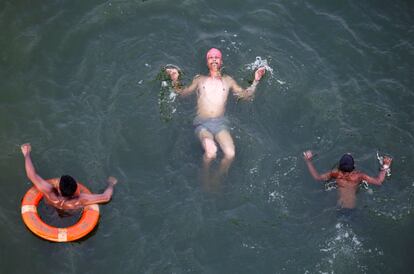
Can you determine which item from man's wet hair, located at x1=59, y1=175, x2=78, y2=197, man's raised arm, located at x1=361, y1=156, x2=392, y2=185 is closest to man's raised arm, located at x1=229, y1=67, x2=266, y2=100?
man's raised arm, located at x1=361, y1=156, x2=392, y2=185

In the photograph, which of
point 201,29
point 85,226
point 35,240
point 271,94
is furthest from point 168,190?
point 201,29

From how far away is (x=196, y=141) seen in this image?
456 inches

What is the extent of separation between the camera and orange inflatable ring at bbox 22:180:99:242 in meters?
9.70

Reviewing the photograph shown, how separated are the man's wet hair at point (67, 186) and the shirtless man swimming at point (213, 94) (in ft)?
Answer: 9.96

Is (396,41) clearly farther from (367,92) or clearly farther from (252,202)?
(252,202)

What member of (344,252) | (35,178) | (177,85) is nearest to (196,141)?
(177,85)

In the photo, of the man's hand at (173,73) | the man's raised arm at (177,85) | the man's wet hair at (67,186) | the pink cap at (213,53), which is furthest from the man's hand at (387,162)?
the man's wet hair at (67,186)

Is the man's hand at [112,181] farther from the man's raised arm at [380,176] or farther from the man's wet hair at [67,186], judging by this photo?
the man's raised arm at [380,176]

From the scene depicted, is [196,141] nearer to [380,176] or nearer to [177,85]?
[177,85]

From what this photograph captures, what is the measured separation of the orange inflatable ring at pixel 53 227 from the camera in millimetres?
9695

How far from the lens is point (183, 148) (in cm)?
1142

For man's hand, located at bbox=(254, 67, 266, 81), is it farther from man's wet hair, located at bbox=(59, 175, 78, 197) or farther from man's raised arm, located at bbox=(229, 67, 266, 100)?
man's wet hair, located at bbox=(59, 175, 78, 197)

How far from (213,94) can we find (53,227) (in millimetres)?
4611

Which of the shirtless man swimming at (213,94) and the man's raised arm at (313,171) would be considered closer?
the man's raised arm at (313,171)
